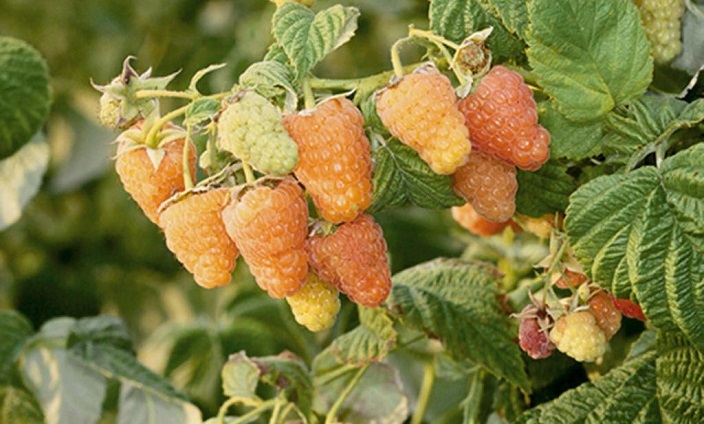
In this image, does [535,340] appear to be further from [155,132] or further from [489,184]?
[155,132]

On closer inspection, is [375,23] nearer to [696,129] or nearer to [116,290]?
[116,290]

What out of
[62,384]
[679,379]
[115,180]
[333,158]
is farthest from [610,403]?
[115,180]

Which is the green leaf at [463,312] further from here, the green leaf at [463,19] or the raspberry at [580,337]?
the green leaf at [463,19]

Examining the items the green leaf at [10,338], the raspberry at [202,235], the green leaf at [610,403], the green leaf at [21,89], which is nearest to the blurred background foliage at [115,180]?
the green leaf at [10,338]

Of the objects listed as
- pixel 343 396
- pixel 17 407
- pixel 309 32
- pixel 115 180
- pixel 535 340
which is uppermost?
pixel 309 32

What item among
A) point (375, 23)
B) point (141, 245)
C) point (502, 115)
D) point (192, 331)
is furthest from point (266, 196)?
point (141, 245)
